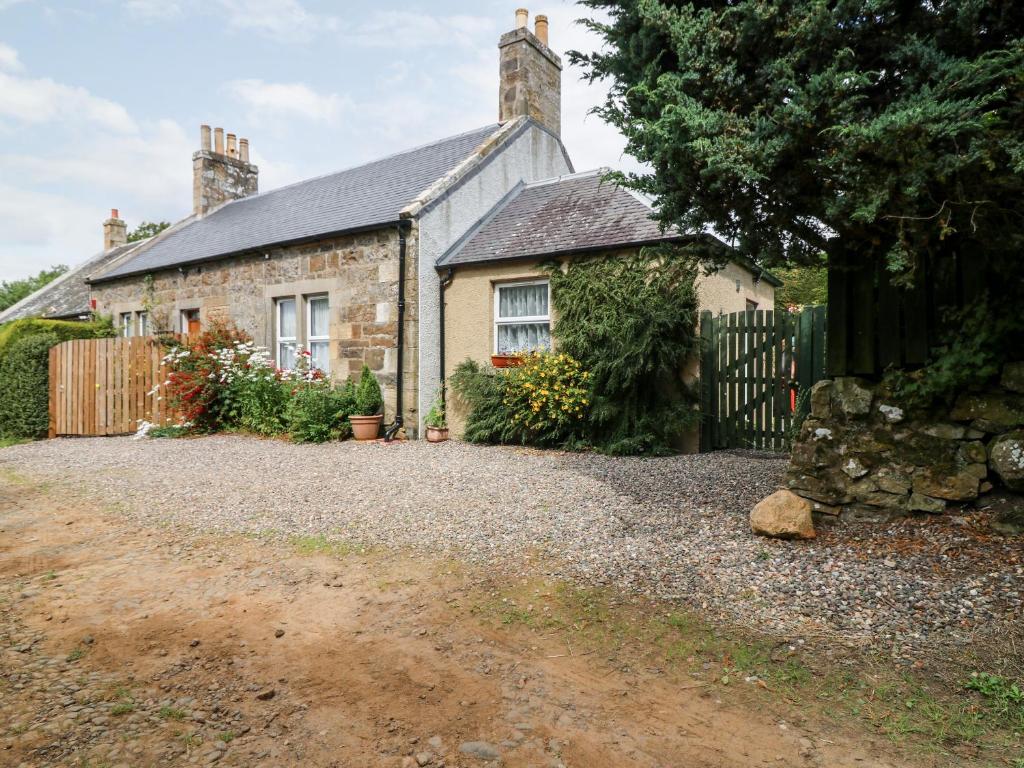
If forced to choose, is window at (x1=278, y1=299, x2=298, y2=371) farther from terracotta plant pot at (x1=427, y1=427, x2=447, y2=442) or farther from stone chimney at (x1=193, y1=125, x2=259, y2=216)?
stone chimney at (x1=193, y1=125, x2=259, y2=216)

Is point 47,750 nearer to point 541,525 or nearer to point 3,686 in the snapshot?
point 3,686

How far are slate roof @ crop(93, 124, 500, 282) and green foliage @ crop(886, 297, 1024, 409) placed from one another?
346 inches

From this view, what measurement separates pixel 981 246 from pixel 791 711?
3140mm

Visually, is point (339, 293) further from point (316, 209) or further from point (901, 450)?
point (901, 450)

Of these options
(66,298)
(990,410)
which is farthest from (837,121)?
(66,298)

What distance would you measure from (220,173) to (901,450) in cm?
2038

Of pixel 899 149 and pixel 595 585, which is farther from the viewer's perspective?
pixel 595 585

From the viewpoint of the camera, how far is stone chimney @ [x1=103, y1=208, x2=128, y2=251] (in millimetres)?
25547

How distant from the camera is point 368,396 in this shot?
34.7 feet

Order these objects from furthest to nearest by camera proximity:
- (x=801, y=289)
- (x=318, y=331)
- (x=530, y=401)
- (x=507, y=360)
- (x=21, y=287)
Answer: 1. (x=21, y=287)
2. (x=801, y=289)
3. (x=318, y=331)
4. (x=507, y=360)
5. (x=530, y=401)

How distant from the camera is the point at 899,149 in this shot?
3.13 meters

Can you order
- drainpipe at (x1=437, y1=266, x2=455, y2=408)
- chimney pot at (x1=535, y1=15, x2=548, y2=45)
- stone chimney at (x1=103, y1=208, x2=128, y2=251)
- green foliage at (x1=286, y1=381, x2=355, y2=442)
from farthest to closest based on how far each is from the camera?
stone chimney at (x1=103, y1=208, x2=128, y2=251) < chimney pot at (x1=535, y1=15, x2=548, y2=45) < drainpipe at (x1=437, y1=266, x2=455, y2=408) < green foliage at (x1=286, y1=381, x2=355, y2=442)

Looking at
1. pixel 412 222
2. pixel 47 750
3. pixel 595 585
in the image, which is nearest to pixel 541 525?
pixel 595 585

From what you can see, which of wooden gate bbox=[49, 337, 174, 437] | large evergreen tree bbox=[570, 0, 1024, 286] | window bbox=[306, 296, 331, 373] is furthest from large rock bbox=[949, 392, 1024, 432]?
wooden gate bbox=[49, 337, 174, 437]
